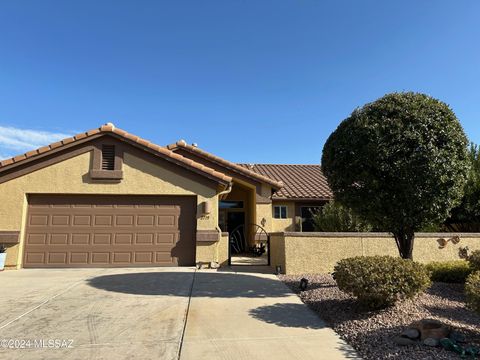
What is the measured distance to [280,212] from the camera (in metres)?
18.6

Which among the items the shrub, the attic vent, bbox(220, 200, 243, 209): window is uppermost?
the attic vent

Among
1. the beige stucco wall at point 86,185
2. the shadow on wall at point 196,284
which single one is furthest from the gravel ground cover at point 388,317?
the beige stucco wall at point 86,185

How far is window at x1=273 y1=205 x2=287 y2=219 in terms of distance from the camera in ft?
61.0

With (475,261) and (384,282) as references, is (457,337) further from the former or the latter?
(475,261)

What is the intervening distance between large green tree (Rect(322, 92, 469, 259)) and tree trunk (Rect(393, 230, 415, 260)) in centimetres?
1

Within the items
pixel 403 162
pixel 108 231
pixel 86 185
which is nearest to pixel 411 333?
pixel 403 162

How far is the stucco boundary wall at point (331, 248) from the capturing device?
34.7 feet

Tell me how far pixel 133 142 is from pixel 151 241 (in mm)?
3649

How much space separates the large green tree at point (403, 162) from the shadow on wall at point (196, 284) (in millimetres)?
2978

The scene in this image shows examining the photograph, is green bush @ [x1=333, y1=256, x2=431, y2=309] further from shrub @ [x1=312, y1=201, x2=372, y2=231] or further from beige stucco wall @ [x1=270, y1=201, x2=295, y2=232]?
beige stucco wall @ [x1=270, y1=201, x2=295, y2=232]

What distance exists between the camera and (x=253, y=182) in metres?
17.6

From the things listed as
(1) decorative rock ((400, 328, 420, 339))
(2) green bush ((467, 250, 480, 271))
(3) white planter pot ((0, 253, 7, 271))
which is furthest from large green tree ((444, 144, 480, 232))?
(3) white planter pot ((0, 253, 7, 271))

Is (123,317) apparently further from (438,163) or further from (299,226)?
(299,226)

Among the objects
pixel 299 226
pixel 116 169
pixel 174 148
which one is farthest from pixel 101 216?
pixel 299 226
